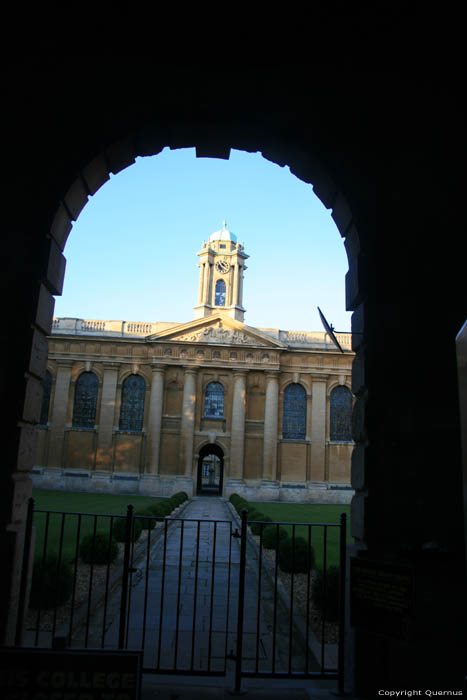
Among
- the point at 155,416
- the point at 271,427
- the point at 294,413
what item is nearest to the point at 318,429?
the point at 294,413

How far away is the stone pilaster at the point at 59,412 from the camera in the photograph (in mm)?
31547

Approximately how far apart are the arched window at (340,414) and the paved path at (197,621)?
79.4 feet

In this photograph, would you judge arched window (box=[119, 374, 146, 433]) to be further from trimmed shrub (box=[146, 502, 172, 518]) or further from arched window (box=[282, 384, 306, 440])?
trimmed shrub (box=[146, 502, 172, 518])

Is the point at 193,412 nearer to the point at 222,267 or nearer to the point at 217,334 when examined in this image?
the point at 217,334

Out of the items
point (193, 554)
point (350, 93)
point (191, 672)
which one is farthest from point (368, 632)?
point (193, 554)

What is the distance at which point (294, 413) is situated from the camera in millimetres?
33375

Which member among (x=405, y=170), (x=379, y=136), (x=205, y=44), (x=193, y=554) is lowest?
(x=193, y=554)

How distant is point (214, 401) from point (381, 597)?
29976 mm

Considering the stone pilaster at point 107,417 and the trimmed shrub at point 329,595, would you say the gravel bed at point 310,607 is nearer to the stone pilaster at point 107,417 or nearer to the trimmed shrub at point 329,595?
the trimmed shrub at point 329,595

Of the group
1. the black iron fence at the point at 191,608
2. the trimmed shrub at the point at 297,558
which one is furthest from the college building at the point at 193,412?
the trimmed shrub at the point at 297,558

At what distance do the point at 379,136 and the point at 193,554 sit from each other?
8832 mm

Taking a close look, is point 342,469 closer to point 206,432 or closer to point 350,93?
point 206,432

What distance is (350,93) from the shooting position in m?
4.18

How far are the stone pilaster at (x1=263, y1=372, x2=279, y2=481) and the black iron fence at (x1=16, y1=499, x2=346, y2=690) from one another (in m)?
21.5
